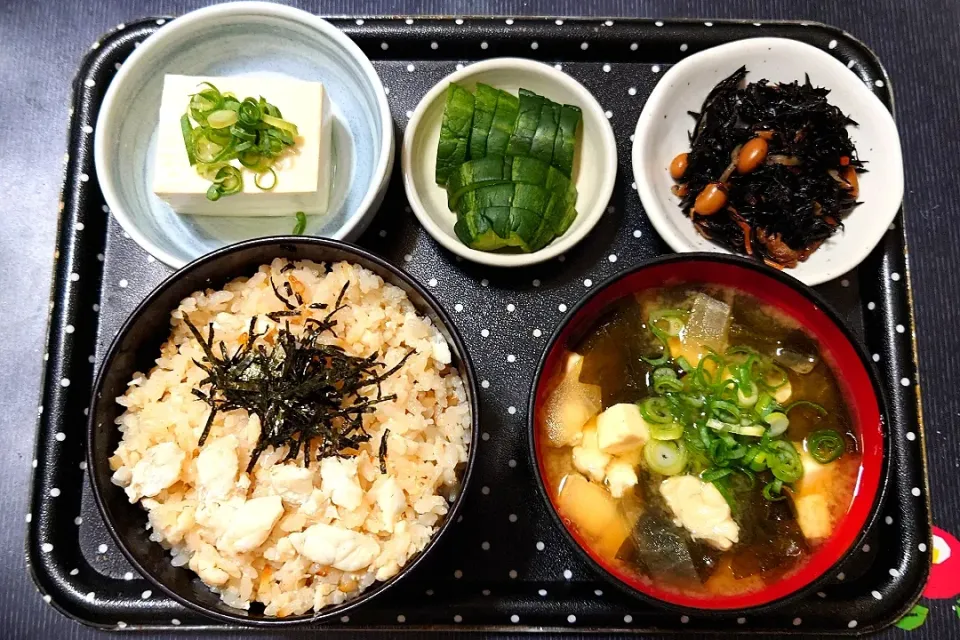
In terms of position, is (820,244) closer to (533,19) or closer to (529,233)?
(529,233)

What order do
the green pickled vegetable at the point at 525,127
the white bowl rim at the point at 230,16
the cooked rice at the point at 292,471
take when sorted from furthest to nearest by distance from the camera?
the green pickled vegetable at the point at 525,127 < the white bowl rim at the point at 230,16 < the cooked rice at the point at 292,471

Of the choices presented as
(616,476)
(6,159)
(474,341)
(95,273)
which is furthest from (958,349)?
(6,159)

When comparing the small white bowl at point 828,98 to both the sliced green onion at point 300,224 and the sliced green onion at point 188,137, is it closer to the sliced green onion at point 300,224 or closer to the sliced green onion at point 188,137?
the sliced green onion at point 300,224

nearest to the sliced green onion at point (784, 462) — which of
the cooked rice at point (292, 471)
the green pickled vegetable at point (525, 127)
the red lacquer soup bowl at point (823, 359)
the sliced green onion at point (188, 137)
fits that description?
the red lacquer soup bowl at point (823, 359)

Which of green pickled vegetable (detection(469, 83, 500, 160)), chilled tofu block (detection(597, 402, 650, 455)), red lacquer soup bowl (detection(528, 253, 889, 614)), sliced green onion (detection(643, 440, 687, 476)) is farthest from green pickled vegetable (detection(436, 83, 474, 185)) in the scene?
sliced green onion (detection(643, 440, 687, 476))

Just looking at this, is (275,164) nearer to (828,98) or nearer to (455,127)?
(455,127)

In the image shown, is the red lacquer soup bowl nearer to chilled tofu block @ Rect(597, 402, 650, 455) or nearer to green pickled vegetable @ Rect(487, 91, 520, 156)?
chilled tofu block @ Rect(597, 402, 650, 455)

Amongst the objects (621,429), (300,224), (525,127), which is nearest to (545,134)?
(525,127)
